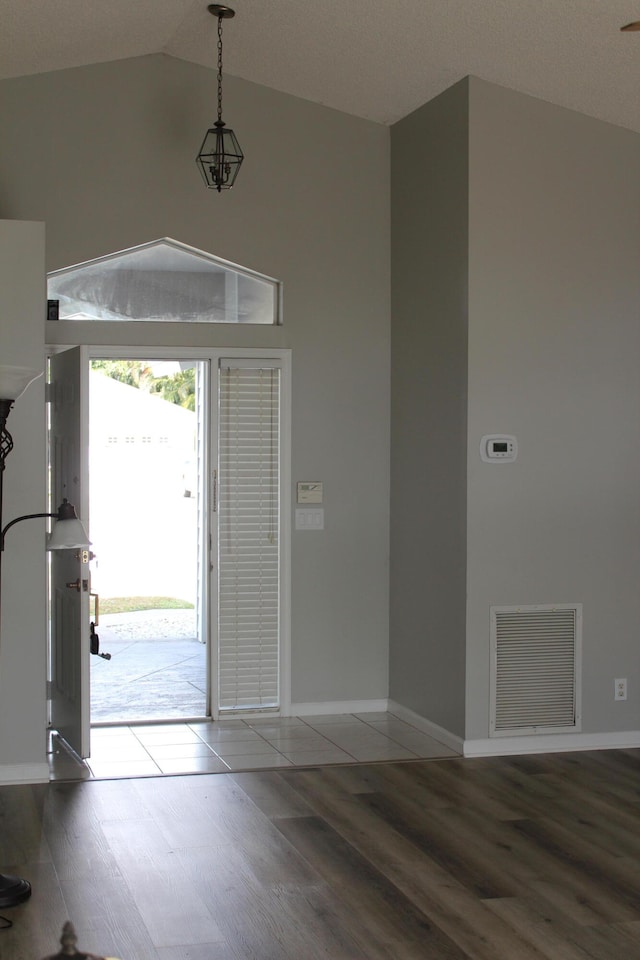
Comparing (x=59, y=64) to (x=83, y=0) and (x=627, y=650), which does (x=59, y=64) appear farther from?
(x=627, y=650)

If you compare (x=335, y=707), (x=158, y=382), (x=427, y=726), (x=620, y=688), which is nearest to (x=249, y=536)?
(x=335, y=707)

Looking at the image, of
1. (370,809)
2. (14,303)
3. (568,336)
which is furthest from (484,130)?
(370,809)

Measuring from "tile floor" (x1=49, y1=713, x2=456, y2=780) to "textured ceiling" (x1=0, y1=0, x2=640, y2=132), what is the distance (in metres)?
3.24

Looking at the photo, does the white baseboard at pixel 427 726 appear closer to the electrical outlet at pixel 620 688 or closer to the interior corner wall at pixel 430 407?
the interior corner wall at pixel 430 407

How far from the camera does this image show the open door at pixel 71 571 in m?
5.14

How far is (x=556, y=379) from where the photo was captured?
17.6 feet

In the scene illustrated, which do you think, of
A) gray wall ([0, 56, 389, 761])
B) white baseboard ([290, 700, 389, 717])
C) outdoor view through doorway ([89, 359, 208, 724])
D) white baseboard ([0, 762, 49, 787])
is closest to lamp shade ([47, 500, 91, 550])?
white baseboard ([0, 762, 49, 787])

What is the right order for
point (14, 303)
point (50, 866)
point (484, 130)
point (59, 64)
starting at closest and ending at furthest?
point (50, 866)
point (14, 303)
point (484, 130)
point (59, 64)

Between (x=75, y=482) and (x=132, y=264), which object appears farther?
(x=132, y=264)

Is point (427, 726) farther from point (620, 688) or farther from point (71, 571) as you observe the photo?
point (71, 571)

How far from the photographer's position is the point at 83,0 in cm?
467

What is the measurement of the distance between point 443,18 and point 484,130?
67cm

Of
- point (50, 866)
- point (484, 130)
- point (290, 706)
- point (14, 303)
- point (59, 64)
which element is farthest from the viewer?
point (290, 706)

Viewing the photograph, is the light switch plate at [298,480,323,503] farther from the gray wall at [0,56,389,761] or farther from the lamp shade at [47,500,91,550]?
the lamp shade at [47,500,91,550]
